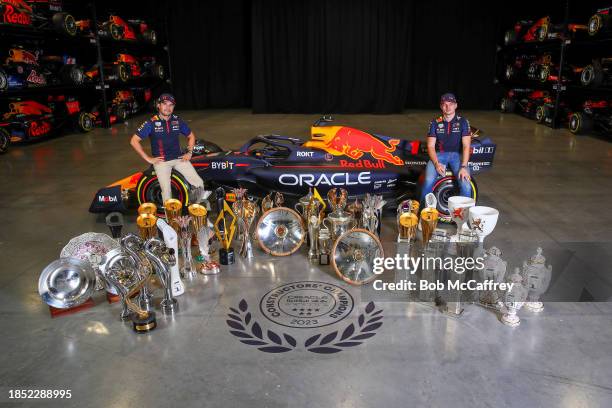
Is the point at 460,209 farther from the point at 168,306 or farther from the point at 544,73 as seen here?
the point at 544,73

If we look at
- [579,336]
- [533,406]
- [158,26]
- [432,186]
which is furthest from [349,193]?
[158,26]

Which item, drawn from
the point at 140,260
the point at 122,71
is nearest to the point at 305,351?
the point at 140,260

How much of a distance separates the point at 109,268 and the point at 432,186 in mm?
3795

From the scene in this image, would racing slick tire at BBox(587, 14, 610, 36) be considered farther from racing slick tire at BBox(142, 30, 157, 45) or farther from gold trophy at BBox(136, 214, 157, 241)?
racing slick tire at BBox(142, 30, 157, 45)

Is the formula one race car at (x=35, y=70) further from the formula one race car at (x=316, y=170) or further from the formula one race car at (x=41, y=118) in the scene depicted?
the formula one race car at (x=316, y=170)

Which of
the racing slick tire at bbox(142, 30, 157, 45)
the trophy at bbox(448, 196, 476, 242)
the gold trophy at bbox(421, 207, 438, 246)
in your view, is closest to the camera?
the gold trophy at bbox(421, 207, 438, 246)

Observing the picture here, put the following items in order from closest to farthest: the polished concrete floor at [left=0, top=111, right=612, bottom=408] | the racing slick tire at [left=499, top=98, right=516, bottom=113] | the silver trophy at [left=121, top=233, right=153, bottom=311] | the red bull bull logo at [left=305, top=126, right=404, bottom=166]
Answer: the polished concrete floor at [left=0, top=111, right=612, bottom=408] → the silver trophy at [left=121, top=233, right=153, bottom=311] → the red bull bull logo at [left=305, top=126, right=404, bottom=166] → the racing slick tire at [left=499, top=98, right=516, bottom=113]

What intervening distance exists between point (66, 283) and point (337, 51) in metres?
17.0

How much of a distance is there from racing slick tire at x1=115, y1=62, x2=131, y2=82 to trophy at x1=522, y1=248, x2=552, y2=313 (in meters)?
15.1

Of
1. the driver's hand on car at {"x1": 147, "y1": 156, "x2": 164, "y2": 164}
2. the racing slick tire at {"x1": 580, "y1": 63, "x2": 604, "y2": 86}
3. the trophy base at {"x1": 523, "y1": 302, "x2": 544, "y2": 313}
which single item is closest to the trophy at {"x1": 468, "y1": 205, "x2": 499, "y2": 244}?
the trophy base at {"x1": 523, "y1": 302, "x2": 544, "y2": 313}

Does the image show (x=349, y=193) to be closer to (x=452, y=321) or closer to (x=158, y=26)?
(x=452, y=321)

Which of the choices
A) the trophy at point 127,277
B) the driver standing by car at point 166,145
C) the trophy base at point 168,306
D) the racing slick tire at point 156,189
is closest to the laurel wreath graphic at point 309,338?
the trophy base at point 168,306

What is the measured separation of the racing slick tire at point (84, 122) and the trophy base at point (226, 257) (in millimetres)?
11131

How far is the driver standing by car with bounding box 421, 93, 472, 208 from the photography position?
5.57 metres
